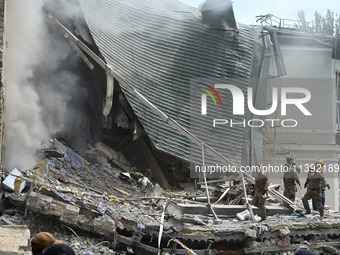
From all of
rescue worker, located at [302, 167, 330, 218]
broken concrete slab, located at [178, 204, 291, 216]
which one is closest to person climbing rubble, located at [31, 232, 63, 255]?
broken concrete slab, located at [178, 204, 291, 216]

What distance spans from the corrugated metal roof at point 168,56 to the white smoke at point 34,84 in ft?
4.32

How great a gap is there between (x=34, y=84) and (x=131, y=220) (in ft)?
18.5

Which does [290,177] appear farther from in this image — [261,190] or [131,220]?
[131,220]

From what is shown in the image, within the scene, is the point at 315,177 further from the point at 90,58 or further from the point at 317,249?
the point at 90,58

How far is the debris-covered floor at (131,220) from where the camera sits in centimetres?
867

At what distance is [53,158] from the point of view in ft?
37.7

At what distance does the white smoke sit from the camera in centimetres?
1130

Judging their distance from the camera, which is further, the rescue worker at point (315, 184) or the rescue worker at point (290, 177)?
the rescue worker at point (290, 177)

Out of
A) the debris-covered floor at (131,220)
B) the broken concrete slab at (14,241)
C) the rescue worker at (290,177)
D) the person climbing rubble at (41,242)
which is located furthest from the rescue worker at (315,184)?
the person climbing rubble at (41,242)

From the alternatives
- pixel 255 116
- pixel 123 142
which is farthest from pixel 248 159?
pixel 123 142

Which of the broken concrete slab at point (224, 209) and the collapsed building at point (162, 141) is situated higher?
the collapsed building at point (162, 141)

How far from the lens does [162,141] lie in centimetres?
1417

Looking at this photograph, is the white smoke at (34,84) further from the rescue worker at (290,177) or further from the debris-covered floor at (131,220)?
the rescue worker at (290,177)

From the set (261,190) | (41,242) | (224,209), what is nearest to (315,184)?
(261,190)
